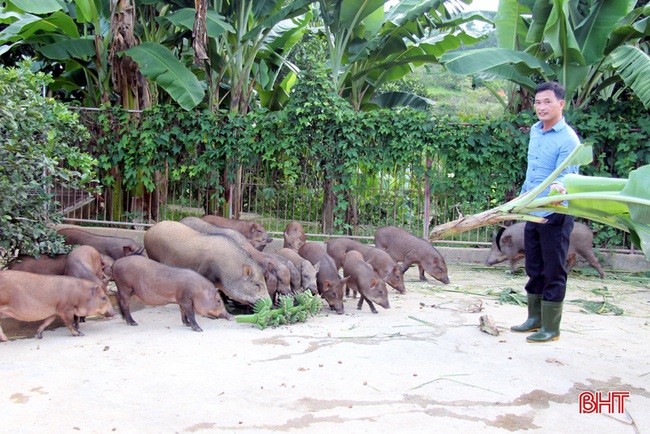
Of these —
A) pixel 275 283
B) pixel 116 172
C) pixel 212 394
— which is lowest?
pixel 212 394

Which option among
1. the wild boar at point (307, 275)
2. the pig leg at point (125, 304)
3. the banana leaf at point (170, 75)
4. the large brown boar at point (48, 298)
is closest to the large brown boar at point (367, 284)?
the wild boar at point (307, 275)

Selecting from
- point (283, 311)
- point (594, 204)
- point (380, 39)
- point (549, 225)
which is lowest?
point (283, 311)

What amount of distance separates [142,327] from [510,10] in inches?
375

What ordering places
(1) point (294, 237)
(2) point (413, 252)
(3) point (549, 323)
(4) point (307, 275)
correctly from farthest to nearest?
1. (1) point (294, 237)
2. (2) point (413, 252)
3. (4) point (307, 275)
4. (3) point (549, 323)

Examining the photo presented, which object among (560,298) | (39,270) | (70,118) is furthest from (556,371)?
(70,118)

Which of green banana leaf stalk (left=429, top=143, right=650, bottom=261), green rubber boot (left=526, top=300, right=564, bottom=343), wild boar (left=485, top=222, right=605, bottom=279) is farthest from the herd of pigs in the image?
wild boar (left=485, top=222, right=605, bottom=279)

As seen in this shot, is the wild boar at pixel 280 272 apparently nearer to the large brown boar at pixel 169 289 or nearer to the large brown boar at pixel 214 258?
the large brown boar at pixel 214 258

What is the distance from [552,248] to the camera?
5.86 m

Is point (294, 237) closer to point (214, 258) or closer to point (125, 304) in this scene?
point (214, 258)

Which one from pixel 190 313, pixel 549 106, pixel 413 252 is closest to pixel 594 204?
pixel 549 106

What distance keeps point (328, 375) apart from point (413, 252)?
483 centimetres

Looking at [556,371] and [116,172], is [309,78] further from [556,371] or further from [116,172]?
[556,371]

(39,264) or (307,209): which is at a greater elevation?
(307,209)

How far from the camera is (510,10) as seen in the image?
40.0ft
